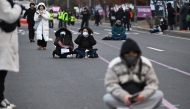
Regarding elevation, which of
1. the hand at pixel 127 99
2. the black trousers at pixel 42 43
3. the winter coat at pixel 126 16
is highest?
the hand at pixel 127 99

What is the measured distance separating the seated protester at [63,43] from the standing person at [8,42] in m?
9.44

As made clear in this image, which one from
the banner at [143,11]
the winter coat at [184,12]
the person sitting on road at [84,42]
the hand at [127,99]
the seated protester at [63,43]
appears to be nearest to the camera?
the hand at [127,99]

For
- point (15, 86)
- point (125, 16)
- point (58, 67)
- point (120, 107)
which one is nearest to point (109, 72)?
point (120, 107)

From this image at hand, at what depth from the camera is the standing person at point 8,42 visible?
851cm

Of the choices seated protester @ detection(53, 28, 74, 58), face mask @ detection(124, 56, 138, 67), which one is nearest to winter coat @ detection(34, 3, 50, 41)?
seated protester @ detection(53, 28, 74, 58)

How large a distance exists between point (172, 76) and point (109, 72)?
6.70 metres

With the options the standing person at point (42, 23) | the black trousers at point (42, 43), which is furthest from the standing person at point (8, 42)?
the black trousers at point (42, 43)

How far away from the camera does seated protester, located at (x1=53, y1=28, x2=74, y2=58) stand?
59.8 feet

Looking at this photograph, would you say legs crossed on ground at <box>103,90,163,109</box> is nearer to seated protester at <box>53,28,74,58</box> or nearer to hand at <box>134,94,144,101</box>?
hand at <box>134,94,144,101</box>

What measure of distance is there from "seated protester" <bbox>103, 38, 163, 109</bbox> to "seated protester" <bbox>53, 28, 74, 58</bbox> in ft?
37.0

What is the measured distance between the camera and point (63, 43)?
1833cm

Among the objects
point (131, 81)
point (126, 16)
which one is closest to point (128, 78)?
point (131, 81)

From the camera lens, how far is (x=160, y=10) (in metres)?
46.8

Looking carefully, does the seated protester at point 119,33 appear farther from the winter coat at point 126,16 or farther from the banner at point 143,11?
the banner at point 143,11
